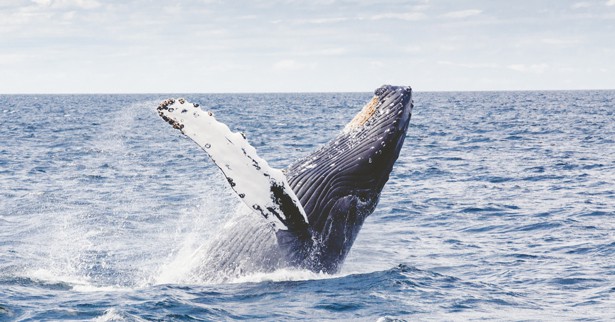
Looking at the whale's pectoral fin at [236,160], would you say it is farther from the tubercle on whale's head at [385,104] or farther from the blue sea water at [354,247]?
the tubercle on whale's head at [385,104]

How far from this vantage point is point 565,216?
617 inches

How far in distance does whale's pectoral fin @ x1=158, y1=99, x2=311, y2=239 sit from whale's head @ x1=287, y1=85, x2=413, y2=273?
83 cm

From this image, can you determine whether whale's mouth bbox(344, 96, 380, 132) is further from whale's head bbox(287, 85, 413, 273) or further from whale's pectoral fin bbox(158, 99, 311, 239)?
whale's pectoral fin bbox(158, 99, 311, 239)

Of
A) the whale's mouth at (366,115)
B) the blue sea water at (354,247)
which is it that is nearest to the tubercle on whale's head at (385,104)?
the whale's mouth at (366,115)

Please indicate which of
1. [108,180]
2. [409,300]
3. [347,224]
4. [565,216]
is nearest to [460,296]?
[409,300]

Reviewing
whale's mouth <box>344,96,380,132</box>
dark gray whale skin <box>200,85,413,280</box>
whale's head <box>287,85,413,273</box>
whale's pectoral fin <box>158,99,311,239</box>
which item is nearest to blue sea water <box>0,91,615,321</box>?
dark gray whale skin <box>200,85,413,280</box>

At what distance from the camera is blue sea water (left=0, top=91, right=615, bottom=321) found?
28.2 feet

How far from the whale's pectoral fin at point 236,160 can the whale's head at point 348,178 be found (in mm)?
829

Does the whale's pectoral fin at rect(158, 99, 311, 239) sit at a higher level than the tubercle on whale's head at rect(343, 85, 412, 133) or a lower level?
lower

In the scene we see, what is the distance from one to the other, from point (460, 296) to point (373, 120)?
2.38m

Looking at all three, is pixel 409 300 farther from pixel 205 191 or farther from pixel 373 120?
pixel 205 191

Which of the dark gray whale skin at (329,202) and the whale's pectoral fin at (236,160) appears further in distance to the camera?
the dark gray whale skin at (329,202)

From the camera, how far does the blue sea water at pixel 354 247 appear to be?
860 centimetres

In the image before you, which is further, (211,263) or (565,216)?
(565,216)
